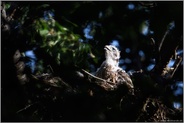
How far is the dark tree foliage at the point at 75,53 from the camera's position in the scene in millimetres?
2484

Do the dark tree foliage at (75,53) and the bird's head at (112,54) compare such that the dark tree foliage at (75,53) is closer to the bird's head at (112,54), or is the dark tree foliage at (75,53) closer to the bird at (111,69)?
the bird at (111,69)

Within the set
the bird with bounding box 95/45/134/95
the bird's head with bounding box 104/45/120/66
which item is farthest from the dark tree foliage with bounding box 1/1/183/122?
the bird's head with bounding box 104/45/120/66

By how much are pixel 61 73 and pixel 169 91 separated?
1151 mm

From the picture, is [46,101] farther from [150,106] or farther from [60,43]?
[150,106]

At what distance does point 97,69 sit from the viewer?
7.86m

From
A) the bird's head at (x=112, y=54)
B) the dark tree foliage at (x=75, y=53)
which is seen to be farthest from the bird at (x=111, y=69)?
the dark tree foliage at (x=75, y=53)

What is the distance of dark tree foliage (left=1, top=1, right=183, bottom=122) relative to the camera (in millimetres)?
2484

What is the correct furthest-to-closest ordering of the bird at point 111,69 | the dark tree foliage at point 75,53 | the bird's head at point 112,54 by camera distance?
the bird's head at point 112,54
the bird at point 111,69
the dark tree foliage at point 75,53

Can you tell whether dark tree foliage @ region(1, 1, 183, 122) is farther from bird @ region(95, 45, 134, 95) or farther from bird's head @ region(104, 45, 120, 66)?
bird's head @ region(104, 45, 120, 66)

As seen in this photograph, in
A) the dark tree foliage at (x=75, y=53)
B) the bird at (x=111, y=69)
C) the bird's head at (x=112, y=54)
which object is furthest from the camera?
the bird's head at (x=112, y=54)

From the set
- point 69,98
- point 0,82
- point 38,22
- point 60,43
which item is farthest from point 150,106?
point 0,82

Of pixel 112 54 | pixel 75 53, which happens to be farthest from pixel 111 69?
pixel 75 53

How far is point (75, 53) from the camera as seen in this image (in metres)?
4.84

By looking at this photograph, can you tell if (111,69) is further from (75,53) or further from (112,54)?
(75,53)
